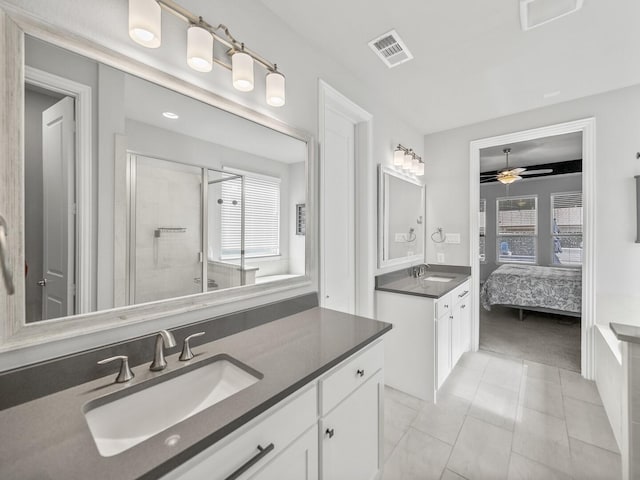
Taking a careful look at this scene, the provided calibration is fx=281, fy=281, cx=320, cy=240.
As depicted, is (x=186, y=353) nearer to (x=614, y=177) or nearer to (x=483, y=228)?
(x=614, y=177)

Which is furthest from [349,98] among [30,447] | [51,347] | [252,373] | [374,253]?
[30,447]

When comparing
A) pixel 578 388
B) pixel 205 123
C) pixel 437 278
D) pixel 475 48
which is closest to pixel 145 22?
pixel 205 123

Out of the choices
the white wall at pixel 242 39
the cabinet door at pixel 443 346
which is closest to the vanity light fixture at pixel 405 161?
the white wall at pixel 242 39

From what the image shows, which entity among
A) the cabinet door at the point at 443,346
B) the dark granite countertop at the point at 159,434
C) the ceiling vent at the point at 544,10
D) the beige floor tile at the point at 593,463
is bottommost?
the beige floor tile at the point at 593,463

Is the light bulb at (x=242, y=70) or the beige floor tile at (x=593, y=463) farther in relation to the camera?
the beige floor tile at (x=593, y=463)

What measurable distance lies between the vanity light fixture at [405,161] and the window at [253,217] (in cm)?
165

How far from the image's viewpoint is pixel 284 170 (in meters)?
1.67

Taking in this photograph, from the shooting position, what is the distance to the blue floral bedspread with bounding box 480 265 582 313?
3.90 meters

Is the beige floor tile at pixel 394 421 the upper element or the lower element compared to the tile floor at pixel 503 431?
lower

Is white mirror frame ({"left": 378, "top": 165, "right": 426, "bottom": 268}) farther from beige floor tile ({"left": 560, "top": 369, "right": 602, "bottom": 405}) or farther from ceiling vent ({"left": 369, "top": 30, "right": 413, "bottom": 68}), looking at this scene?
beige floor tile ({"left": 560, "top": 369, "right": 602, "bottom": 405})

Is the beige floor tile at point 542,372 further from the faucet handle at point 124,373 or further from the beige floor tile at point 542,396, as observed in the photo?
the faucet handle at point 124,373

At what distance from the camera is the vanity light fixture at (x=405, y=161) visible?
2846 mm

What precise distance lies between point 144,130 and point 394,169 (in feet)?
7.63

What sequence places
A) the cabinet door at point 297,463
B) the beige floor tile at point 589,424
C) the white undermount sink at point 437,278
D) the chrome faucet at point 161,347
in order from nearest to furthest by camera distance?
the cabinet door at point 297,463 → the chrome faucet at point 161,347 → the beige floor tile at point 589,424 → the white undermount sink at point 437,278
